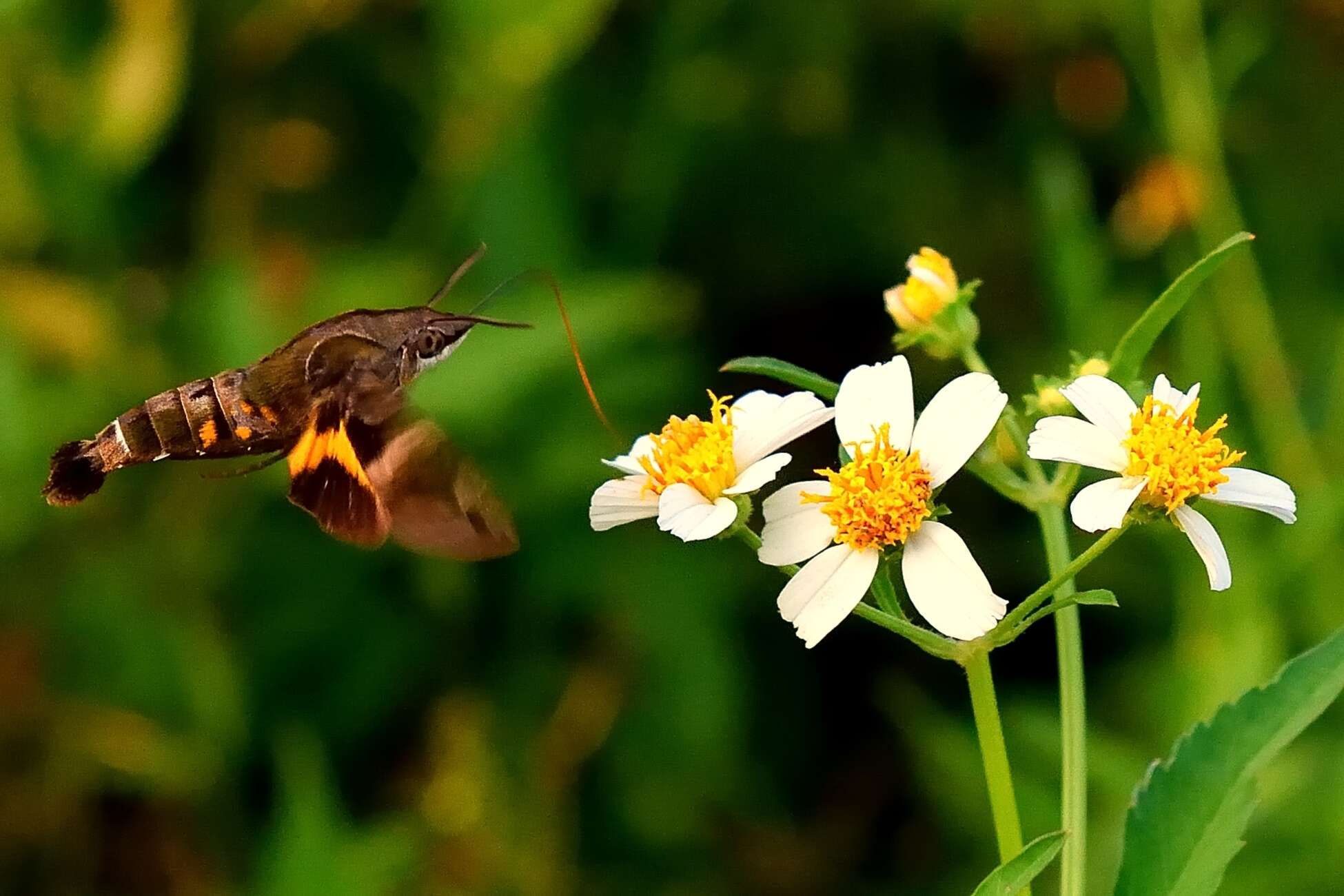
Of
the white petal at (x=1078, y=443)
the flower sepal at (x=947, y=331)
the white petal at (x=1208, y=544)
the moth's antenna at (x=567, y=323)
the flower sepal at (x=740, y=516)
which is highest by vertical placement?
the moth's antenna at (x=567, y=323)

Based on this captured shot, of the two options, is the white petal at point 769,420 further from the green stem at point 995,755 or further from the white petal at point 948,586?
the green stem at point 995,755

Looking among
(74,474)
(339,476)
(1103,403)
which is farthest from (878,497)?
(74,474)

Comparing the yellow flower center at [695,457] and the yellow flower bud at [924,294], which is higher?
the yellow flower bud at [924,294]

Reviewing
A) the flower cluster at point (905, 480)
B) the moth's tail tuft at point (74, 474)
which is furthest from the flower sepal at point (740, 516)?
the moth's tail tuft at point (74, 474)

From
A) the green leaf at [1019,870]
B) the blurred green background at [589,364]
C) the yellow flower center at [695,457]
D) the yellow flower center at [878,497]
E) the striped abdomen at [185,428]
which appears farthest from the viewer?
the blurred green background at [589,364]

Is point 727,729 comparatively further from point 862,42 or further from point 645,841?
point 862,42

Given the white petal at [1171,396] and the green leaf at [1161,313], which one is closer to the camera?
the green leaf at [1161,313]

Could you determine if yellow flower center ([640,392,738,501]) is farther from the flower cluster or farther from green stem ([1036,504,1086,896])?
green stem ([1036,504,1086,896])

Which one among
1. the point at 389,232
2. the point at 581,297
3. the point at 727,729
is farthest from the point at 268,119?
the point at 727,729
